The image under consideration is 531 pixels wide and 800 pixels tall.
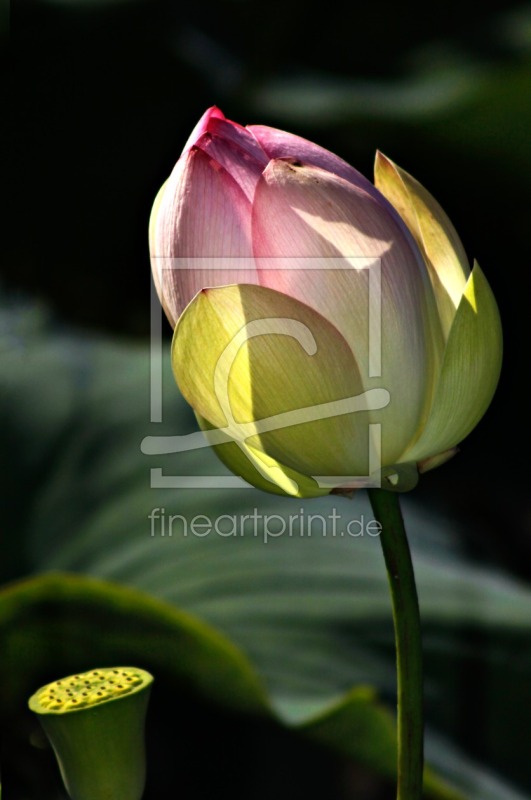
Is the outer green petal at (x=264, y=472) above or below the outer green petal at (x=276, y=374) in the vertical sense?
below

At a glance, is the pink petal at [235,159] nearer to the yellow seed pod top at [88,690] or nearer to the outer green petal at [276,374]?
the outer green petal at [276,374]

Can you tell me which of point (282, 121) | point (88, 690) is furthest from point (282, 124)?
point (88, 690)

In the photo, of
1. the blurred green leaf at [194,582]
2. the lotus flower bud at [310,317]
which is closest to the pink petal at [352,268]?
the lotus flower bud at [310,317]

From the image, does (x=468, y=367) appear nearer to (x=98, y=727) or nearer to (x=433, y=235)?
(x=433, y=235)

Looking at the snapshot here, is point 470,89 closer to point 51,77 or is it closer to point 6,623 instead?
point 51,77

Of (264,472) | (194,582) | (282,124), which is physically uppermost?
(282,124)

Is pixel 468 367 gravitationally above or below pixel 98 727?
above
